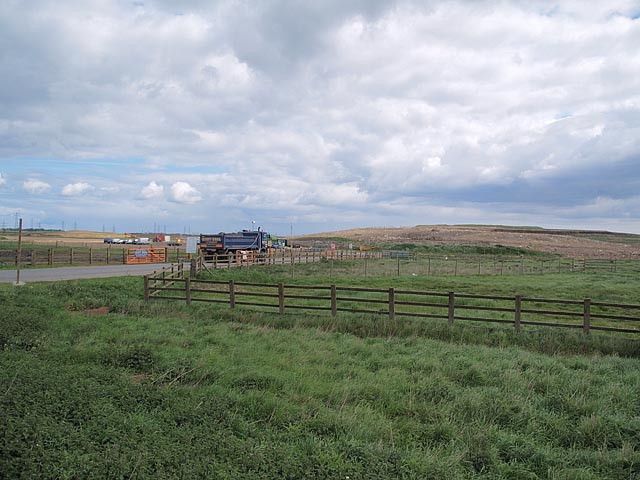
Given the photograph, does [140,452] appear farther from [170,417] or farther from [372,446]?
[372,446]

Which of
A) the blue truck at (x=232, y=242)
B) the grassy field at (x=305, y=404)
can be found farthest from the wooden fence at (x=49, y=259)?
the grassy field at (x=305, y=404)

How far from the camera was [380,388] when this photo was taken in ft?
23.5

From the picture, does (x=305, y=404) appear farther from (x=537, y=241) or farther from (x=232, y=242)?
(x=537, y=241)

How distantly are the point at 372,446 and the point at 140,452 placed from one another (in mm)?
Result: 2328

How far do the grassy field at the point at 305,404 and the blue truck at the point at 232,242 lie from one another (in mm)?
30581

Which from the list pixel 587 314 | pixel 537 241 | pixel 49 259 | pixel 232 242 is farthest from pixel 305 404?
pixel 537 241

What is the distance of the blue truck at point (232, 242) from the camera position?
4203 cm

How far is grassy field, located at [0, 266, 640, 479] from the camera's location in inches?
178

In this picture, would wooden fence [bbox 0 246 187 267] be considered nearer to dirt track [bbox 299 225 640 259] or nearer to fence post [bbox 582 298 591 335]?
fence post [bbox 582 298 591 335]

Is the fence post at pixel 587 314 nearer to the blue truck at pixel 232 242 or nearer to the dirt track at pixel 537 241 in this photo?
the blue truck at pixel 232 242

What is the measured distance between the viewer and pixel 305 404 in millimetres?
6352

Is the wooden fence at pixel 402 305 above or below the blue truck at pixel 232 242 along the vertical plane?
below

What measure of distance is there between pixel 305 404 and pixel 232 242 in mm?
37730

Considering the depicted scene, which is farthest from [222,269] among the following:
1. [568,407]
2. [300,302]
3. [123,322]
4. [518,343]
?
[568,407]
